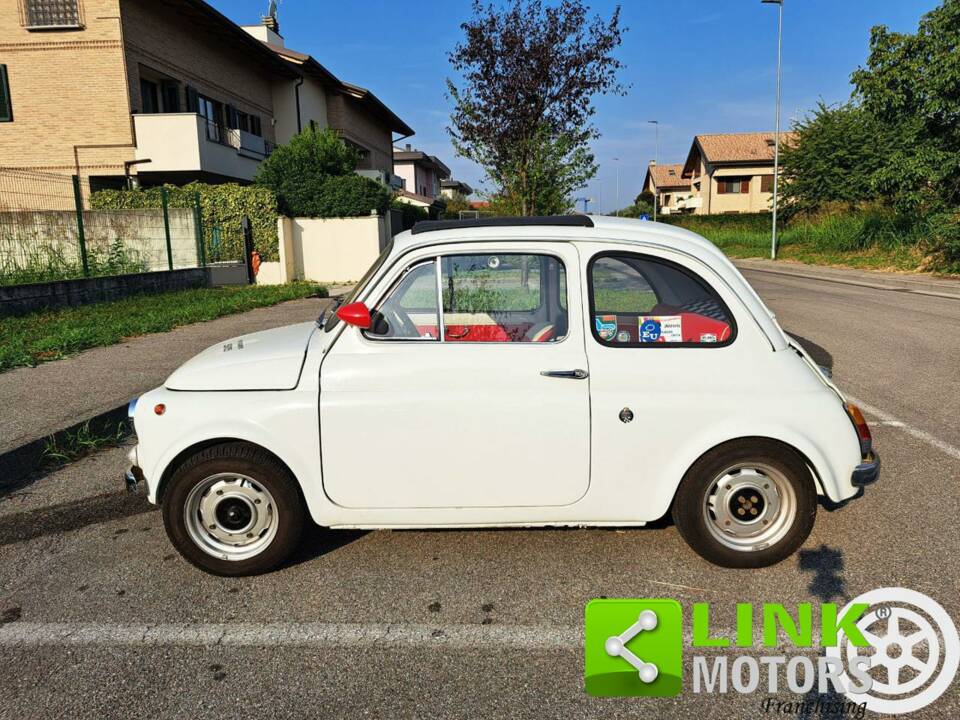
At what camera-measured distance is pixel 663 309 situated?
12.1 ft

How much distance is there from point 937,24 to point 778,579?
21225 mm

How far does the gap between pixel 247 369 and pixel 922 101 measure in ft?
72.0

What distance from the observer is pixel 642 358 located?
3.38 meters

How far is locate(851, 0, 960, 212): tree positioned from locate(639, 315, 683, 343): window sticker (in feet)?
64.2

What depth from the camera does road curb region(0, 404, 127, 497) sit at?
4.91 meters

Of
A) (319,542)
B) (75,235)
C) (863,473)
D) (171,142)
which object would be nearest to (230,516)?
(319,542)

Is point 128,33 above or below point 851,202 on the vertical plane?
above

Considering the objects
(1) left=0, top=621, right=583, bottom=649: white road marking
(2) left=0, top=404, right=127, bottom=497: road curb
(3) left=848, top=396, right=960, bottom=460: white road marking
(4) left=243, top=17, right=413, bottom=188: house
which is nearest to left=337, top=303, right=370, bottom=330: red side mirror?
(1) left=0, top=621, right=583, bottom=649: white road marking

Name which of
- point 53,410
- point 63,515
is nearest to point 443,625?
point 63,515

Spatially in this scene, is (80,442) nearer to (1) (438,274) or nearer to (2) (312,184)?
(1) (438,274)

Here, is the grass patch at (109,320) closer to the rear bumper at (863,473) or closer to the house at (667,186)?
the rear bumper at (863,473)

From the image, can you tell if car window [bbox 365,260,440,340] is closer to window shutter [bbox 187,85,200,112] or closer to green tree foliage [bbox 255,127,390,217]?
green tree foliage [bbox 255,127,390,217]

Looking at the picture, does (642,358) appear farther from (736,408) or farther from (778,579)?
(778,579)

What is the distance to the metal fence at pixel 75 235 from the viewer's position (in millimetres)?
13430
